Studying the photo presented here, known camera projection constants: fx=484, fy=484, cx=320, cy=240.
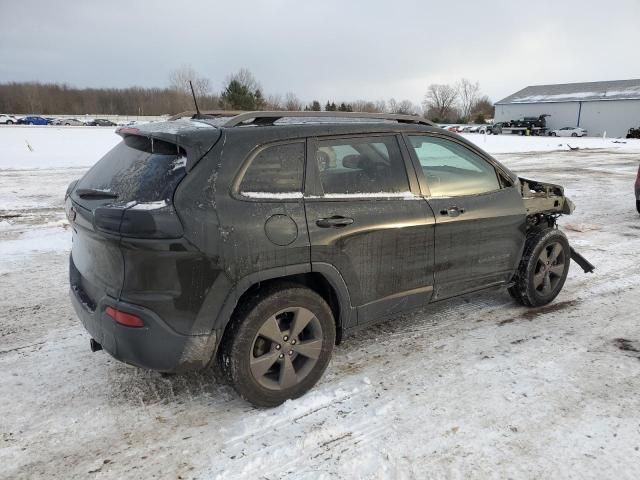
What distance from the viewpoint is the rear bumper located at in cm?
258

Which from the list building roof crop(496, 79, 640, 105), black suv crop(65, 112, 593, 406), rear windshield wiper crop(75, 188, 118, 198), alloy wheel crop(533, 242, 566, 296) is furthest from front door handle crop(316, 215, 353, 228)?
building roof crop(496, 79, 640, 105)

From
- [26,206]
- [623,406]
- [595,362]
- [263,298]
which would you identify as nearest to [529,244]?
[595,362]

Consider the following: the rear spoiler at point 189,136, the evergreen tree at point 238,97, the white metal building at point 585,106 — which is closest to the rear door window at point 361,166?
the rear spoiler at point 189,136

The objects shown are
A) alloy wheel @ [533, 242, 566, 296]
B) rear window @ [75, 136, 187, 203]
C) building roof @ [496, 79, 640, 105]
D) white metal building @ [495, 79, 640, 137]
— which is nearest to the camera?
rear window @ [75, 136, 187, 203]

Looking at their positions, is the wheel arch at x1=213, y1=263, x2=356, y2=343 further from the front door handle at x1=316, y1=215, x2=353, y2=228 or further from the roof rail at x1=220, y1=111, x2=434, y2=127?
the roof rail at x1=220, y1=111, x2=434, y2=127

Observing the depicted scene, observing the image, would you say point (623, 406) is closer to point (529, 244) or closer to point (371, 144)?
point (529, 244)

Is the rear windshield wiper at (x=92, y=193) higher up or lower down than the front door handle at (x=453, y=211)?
higher up

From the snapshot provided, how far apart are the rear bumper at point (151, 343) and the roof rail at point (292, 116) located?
121 centimetres

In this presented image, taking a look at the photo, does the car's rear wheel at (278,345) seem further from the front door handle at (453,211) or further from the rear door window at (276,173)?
the front door handle at (453,211)

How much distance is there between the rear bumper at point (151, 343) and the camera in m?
2.58

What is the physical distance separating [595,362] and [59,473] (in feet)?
11.5

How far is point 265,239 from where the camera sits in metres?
2.73

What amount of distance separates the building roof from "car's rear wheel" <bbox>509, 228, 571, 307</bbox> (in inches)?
2540

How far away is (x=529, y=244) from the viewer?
14.1ft
